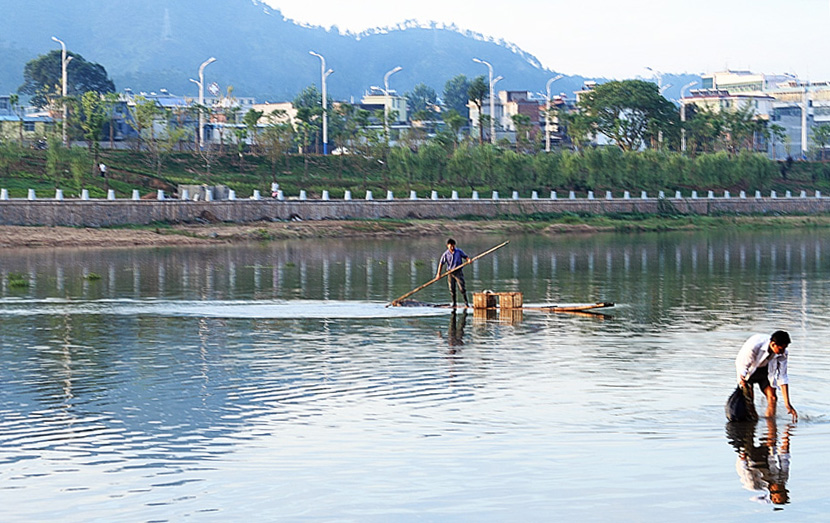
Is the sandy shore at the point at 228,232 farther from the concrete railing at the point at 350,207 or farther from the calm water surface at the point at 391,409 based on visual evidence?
the calm water surface at the point at 391,409

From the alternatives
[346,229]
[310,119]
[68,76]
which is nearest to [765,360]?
[346,229]

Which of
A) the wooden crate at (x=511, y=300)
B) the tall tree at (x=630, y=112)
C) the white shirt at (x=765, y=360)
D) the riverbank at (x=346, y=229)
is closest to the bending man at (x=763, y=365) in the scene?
the white shirt at (x=765, y=360)

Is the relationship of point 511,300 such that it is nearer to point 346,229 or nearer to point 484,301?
point 484,301

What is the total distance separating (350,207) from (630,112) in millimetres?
59804

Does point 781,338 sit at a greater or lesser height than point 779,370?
greater

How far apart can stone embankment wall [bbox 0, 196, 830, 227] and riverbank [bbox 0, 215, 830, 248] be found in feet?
3.54

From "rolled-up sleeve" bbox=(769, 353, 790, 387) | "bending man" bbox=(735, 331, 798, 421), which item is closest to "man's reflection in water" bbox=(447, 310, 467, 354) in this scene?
"bending man" bbox=(735, 331, 798, 421)

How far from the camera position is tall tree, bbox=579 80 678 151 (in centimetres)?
12544

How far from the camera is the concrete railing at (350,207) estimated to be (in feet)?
206

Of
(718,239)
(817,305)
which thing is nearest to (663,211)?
(718,239)

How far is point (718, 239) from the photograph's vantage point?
240ft

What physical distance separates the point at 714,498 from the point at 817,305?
2206 cm

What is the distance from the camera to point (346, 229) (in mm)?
72250

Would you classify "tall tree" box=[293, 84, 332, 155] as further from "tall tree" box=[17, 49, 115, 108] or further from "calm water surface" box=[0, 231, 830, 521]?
"calm water surface" box=[0, 231, 830, 521]
